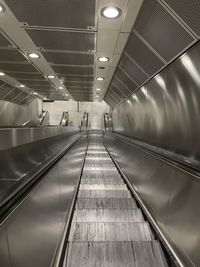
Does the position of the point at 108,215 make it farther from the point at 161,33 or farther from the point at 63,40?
the point at 63,40

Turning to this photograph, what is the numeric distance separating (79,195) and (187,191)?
8.51ft

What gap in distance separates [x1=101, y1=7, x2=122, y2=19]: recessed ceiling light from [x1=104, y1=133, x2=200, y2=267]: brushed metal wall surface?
2.24 m

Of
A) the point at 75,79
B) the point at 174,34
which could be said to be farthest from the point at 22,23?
the point at 75,79

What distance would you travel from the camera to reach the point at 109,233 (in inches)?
118

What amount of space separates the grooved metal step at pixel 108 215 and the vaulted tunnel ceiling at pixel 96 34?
2.40m

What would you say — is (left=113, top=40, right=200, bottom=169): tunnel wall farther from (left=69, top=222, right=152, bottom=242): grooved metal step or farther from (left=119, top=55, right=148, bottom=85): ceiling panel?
(left=69, top=222, right=152, bottom=242): grooved metal step

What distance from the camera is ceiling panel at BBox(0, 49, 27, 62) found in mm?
6255

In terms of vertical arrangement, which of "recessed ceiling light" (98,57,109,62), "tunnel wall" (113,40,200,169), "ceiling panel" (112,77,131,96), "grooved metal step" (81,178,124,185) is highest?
"recessed ceiling light" (98,57,109,62)

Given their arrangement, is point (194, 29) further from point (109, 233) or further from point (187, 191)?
point (109, 233)

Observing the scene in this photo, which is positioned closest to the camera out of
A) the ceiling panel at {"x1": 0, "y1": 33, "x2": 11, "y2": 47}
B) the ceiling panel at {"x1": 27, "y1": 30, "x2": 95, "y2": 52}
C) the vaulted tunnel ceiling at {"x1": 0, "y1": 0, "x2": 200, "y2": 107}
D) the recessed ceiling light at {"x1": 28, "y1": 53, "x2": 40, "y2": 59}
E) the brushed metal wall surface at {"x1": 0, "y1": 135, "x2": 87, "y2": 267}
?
the brushed metal wall surface at {"x1": 0, "y1": 135, "x2": 87, "y2": 267}

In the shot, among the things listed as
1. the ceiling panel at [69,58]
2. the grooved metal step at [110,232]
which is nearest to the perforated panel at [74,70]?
the ceiling panel at [69,58]

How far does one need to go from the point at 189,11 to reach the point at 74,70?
5610mm

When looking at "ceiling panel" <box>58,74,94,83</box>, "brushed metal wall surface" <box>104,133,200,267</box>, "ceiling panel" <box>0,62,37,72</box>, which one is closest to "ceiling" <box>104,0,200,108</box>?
"brushed metal wall surface" <box>104,133,200,267</box>

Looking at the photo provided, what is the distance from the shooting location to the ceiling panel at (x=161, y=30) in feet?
11.0
